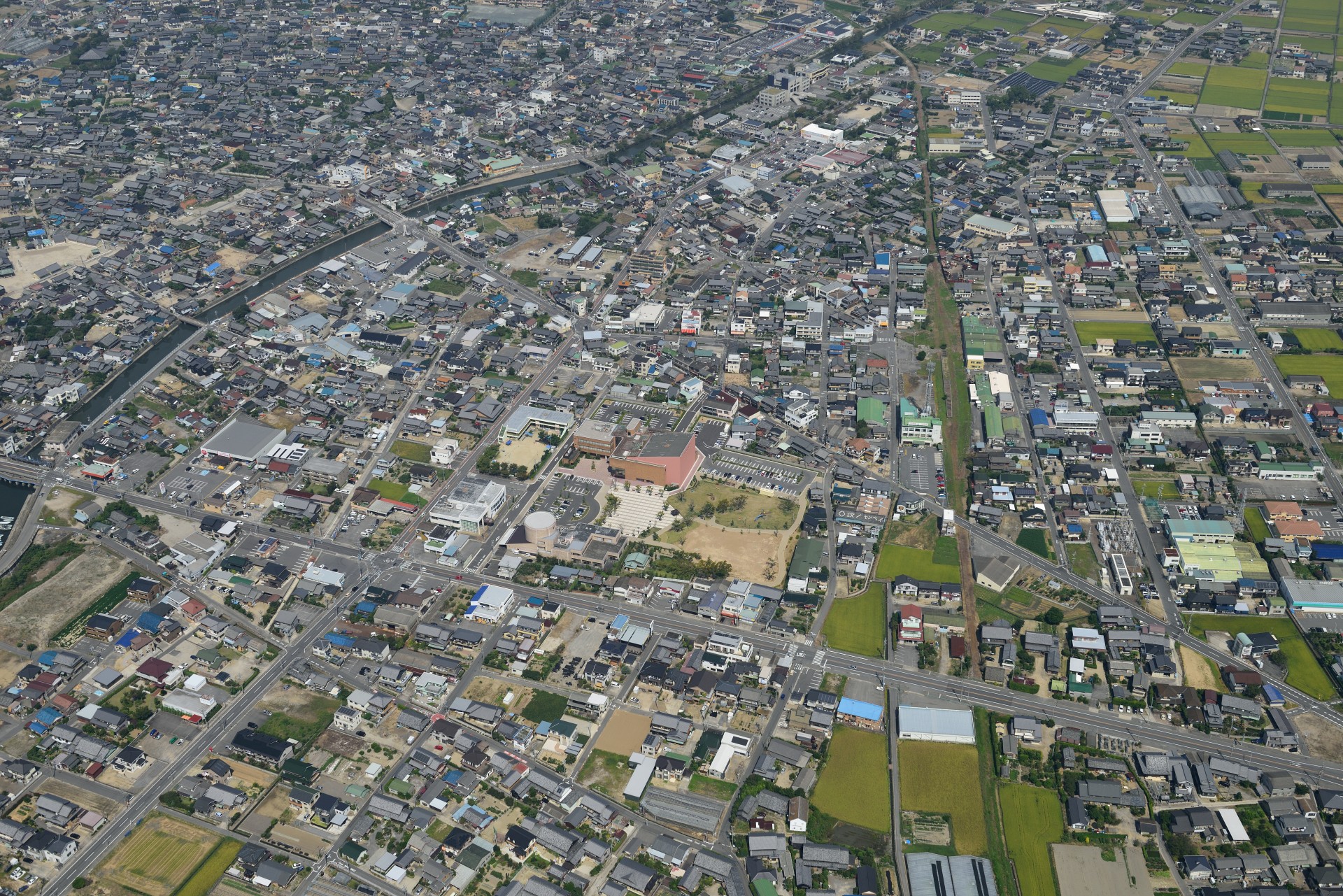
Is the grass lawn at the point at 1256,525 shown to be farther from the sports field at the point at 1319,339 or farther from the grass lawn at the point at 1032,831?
the grass lawn at the point at 1032,831

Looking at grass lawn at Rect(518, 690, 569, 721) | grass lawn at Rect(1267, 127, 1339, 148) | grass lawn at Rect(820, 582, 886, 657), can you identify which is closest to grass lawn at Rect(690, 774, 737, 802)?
grass lawn at Rect(518, 690, 569, 721)

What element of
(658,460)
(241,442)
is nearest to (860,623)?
(658,460)

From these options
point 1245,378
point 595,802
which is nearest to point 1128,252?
point 1245,378

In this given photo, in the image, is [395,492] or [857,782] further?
[395,492]

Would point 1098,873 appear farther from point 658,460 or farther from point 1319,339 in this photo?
point 1319,339

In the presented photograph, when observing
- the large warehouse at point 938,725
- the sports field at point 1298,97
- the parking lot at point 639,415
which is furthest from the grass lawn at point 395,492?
the sports field at point 1298,97

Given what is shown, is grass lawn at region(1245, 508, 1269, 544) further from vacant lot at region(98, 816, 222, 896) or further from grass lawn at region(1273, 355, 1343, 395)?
vacant lot at region(98, 816, 222, 896)

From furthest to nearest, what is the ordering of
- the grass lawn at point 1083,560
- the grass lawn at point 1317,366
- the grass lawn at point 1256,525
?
the grass lawn at point 1317,366 → the grass lawn at point 1256,525 → the grass lawn at point 1083,560
